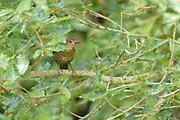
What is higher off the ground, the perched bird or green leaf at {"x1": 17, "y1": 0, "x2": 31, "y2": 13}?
green leaf at {"x1": 17, "y1": 0, "x2": 31, "y2": 13}

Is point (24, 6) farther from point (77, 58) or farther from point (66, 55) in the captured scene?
point (66, 55)

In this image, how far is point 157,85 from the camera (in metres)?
2.47

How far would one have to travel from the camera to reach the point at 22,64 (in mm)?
1936

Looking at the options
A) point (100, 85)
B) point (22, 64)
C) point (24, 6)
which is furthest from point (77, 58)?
point (24, 6)

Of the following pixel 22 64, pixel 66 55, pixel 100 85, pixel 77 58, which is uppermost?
pixel 22 64

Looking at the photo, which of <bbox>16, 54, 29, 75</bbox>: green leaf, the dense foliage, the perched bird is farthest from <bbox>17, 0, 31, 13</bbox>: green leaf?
the perched bird

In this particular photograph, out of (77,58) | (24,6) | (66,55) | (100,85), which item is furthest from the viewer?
(66,55)

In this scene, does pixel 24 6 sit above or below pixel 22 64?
above

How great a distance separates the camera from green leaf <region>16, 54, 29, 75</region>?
1.92 metres

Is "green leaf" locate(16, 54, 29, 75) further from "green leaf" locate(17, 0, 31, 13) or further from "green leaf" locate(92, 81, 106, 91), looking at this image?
"green leaf" locate(92, 81, 106, 91)

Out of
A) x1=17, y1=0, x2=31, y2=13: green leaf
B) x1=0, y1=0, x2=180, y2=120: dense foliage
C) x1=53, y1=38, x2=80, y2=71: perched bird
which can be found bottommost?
x1=53, y1=38, x2=80, y2=71: perched bird

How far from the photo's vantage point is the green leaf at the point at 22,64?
1919 millimetres

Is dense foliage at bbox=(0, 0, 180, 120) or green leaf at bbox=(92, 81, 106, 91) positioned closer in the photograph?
dense foliage at bbox=(0, 0, 180, 120)

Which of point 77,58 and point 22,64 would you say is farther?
point 77,58
